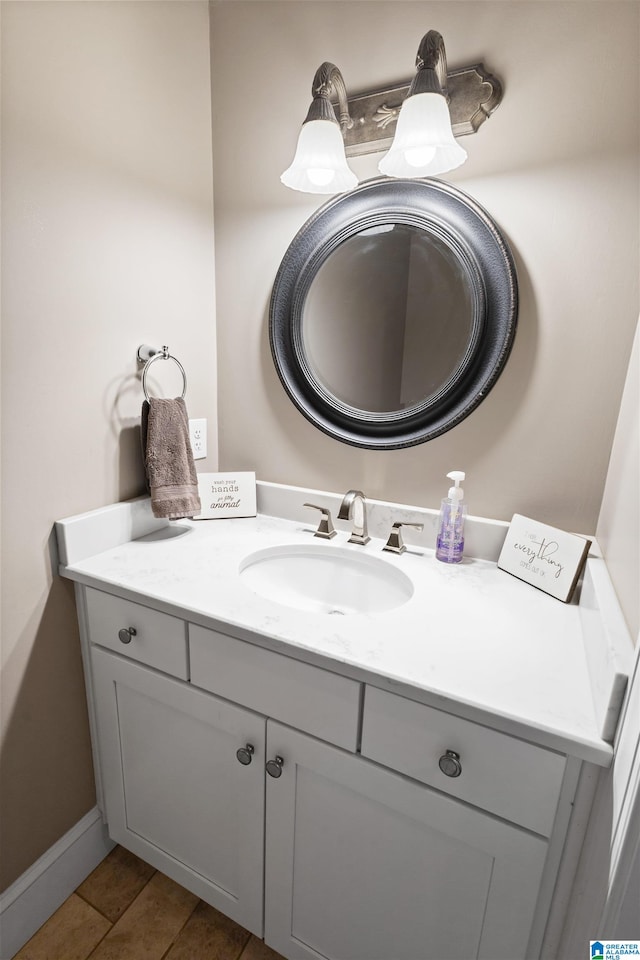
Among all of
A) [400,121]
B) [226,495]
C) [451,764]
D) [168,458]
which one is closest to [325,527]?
[226,495]

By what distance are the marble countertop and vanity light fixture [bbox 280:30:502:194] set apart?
874 mm

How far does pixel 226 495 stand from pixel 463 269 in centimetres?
86

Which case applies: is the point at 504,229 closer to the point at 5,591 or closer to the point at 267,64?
the point at 267,64

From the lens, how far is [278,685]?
2.78ft

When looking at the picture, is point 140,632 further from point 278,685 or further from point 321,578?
point 321,578

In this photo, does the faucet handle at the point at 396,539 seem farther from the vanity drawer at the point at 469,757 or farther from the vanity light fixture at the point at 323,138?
the vanity light fixture at the point at 323,138

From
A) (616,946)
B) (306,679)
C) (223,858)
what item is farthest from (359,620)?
(223,858)

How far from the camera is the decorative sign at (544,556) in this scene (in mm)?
962

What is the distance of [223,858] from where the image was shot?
101 centimetres

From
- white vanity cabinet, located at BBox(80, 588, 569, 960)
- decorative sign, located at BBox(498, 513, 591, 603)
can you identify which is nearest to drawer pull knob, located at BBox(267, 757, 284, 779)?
white vanity cabinet, located at BBox(80, 588, 569, 960)

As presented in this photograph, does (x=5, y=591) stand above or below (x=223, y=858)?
above

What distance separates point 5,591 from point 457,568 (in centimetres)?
98

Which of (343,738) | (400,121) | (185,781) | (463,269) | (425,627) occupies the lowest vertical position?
(185,781)

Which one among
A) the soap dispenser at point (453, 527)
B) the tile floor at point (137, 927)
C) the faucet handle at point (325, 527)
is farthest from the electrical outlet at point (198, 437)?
the tile floor at point (137, 927)
